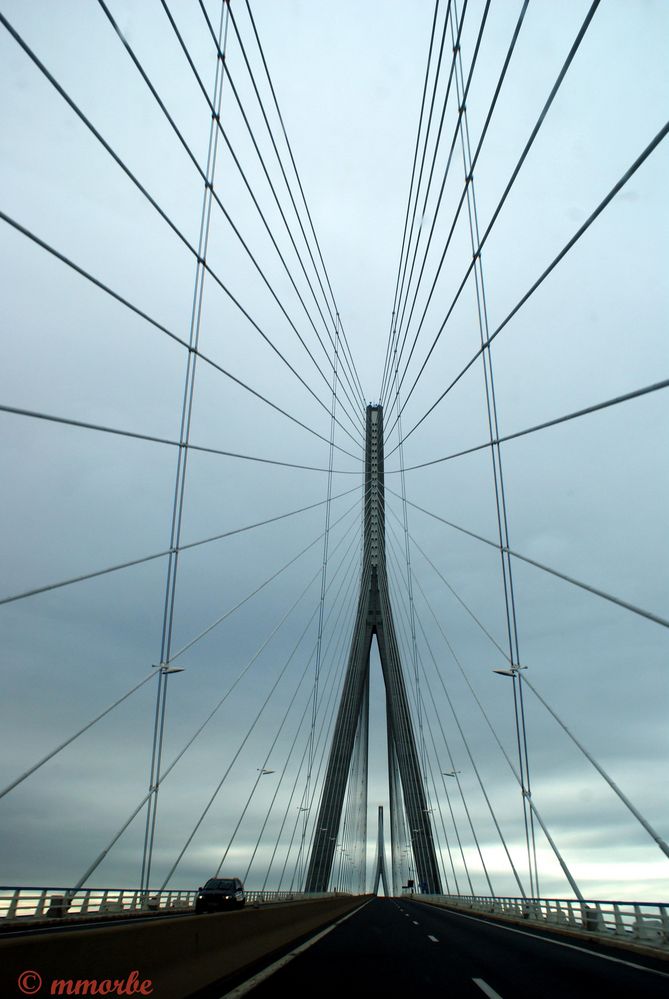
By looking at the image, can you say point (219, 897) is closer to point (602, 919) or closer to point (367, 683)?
point (602, 919)

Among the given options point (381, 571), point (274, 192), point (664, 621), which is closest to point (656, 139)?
point (664, 621)

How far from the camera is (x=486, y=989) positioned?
9.23 meters

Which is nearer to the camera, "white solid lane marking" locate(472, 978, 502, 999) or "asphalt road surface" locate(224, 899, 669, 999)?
"white solid lane marking" locate(472, 978, 502, 999)

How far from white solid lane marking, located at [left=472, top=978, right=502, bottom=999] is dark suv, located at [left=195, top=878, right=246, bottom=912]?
20623 millimetres

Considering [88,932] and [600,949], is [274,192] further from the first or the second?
[600,949]

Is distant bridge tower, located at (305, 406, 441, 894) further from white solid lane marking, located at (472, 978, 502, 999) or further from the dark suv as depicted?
white solid lane marking, located at (472, 978, 502, 999)

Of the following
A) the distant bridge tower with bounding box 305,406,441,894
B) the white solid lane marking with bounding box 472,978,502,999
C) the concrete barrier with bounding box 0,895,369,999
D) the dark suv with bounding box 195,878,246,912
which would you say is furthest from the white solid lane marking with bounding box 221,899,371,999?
the distant bridge tower with bounding box 305,406,441,894

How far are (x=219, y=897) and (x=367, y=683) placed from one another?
29549mm

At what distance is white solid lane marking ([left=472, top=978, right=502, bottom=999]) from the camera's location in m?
8.59

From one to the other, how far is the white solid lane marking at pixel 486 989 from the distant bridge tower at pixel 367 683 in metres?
39.4

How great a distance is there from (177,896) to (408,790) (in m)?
18.3

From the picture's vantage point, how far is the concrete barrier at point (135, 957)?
16.4ft

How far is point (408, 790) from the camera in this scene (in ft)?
174

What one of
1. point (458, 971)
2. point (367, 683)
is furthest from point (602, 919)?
point (367, 683)
